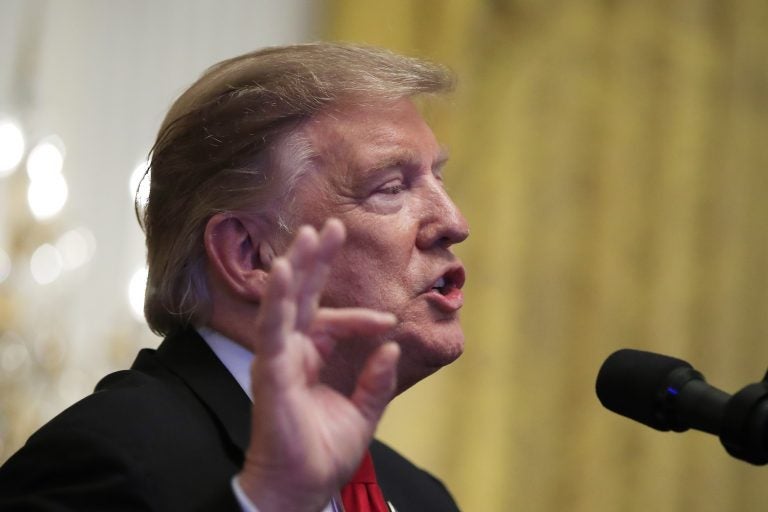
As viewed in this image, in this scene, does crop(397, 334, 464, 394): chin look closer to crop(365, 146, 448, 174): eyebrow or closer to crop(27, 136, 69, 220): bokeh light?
crop(365, 146, 448, 174): eyebrow

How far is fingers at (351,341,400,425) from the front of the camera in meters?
1.26

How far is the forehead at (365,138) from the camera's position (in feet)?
6.26

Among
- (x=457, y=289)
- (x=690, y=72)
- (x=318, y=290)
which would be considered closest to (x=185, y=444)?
(x=318, y=290)

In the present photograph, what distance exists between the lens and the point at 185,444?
5.11 feet

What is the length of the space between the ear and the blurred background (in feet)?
9.63

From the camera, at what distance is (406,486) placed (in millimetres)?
2115

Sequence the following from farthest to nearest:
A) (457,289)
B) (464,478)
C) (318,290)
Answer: (464,478), (457,289), (318,290)

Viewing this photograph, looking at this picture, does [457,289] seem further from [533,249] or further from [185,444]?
[533,249]

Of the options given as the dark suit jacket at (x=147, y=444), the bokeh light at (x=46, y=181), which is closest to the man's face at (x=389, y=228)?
the dark suit jacket at (x=147, y=444)

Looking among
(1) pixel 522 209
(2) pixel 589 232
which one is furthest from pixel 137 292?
(2) pixel 589 232

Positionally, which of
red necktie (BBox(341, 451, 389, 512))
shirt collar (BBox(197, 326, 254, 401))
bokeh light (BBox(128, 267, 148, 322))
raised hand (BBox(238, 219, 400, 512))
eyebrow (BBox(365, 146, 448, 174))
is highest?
eyebrow (BBox(365, 146, 448, 174))

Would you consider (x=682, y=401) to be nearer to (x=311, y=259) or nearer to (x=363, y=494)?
(x=311, y=259)

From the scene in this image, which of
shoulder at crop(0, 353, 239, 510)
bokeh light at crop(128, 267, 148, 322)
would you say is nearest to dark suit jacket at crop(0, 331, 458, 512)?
shoulder at crop(0, 353, 239, 510)

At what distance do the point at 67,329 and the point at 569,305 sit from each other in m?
2.50
